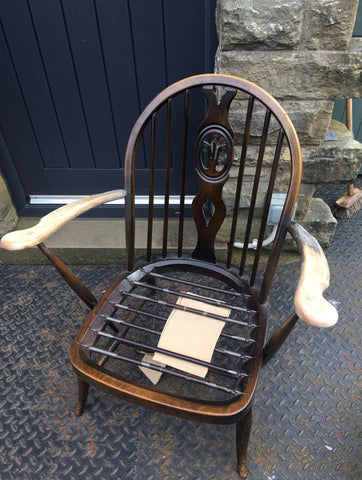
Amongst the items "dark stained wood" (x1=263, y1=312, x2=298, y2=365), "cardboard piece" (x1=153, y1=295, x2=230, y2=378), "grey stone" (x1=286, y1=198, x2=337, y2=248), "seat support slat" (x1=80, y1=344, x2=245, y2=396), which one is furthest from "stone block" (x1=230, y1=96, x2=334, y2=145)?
"seat support slat" (x1=80, y1=344, x2=245, y2=396)

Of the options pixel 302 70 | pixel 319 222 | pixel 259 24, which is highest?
pixel 259 24

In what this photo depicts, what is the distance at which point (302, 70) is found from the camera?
1344 mm

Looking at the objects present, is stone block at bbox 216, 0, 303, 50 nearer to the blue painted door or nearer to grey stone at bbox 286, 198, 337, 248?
the blue painted door

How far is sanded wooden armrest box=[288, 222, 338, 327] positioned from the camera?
0.74 metres

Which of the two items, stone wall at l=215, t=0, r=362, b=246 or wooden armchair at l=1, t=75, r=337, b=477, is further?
stone wall at l=215, t=0, r=362, b=246

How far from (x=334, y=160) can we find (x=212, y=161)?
28.6 inches

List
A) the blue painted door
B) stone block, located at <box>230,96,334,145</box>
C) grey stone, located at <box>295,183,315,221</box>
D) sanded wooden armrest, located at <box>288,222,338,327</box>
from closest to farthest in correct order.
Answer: sanded wooden armrest, located at <box>288,222,338,327</box>, stone block, located at <box>230,96,334,145</box>, the blue painted door, grey stone, located at <box>295,183,315,221</box>

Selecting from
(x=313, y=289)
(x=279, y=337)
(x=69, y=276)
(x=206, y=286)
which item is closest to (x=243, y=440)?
(x=279, y=337)

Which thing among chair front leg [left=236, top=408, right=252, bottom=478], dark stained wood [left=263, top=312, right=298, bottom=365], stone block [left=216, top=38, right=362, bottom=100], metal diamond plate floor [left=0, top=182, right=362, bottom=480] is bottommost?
metal diamond plate floor [left=0, top=182, right=362, bottom=480]

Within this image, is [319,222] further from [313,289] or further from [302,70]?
[313,289]

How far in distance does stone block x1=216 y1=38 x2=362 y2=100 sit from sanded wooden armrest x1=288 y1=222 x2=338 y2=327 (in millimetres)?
737

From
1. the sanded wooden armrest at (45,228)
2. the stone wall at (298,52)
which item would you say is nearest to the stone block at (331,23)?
the stone wall at (298,52)

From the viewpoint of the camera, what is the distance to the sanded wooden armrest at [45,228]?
0.95m

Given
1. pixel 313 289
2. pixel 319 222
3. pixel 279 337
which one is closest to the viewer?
pixel 313 289
